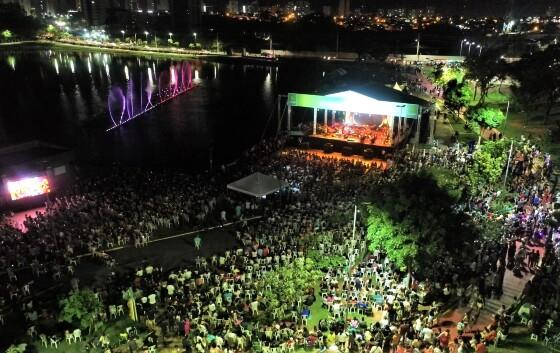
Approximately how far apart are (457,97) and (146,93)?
141 ft

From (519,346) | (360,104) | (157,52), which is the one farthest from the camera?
(157,52)

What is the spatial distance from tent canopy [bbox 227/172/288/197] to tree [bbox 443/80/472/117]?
27.1 metres

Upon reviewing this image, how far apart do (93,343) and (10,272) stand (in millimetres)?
5966

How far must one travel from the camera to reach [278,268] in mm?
17031

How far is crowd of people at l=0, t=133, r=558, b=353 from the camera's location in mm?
13977

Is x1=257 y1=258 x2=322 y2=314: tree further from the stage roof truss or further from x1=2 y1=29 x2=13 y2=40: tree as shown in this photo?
x1=2 y1=29 x2=13 y2=40: tree

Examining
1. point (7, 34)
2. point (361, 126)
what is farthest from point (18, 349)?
point (7, 34)

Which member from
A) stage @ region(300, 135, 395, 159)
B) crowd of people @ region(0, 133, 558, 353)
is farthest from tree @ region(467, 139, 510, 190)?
stage @ region(300, 135, 395, 159)

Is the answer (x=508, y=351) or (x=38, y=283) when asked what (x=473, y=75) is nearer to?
(x=508, y=351)

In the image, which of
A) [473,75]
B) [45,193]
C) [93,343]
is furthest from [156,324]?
[473,75]

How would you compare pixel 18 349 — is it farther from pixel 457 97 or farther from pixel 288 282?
pixel 457 97

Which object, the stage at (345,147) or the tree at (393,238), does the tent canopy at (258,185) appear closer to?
the tree at (393,238)

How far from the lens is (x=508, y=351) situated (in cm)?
1359

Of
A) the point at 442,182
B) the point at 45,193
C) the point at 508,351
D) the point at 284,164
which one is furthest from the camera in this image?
the point at 284,164
